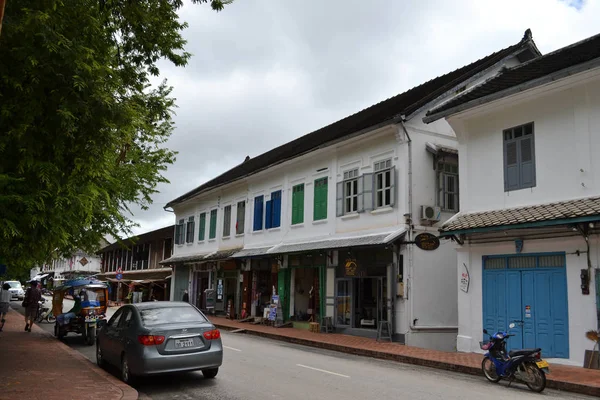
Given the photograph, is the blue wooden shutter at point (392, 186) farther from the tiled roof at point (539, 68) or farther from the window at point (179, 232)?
the window at point (179, 232)

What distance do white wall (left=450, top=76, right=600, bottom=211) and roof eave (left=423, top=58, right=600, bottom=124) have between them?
45 cm

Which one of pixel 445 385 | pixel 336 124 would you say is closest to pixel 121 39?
pixel 445 385

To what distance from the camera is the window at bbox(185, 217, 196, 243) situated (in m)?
36.4

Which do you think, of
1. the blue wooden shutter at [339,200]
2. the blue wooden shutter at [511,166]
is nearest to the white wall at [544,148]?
the blue wooden shutter at [511,166]

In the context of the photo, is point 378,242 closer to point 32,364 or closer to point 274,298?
point 274,298

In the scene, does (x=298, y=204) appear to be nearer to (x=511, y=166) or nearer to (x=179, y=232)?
(x=511, y=166)

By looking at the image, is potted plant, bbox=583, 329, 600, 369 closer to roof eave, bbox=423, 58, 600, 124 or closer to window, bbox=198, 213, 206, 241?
roof eave, bbox=423, 58, 600, 124

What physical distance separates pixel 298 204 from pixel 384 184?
601cm

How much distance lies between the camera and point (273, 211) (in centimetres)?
2675

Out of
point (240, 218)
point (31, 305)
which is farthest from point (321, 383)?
point (240, 218)

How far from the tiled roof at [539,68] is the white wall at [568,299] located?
13.8ft

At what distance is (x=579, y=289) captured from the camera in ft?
42.3

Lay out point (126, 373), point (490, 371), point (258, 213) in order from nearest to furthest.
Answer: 1. point (126, 373)
2. point (490, 371)
3. point (258, 213)

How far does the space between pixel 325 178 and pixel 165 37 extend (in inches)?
556
